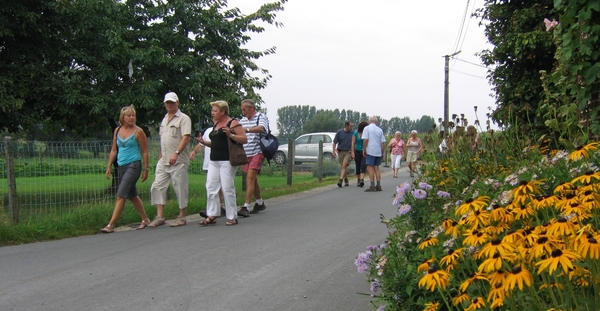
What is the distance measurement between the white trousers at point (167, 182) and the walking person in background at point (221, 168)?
38 centimetres

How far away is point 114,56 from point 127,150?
4.94 meters

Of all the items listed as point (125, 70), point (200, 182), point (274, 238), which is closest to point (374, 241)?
point (274, 238)

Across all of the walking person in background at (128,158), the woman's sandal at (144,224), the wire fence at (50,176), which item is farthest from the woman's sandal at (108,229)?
the wire fence at (50,176)

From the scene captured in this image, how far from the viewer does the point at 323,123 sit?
81812 mm

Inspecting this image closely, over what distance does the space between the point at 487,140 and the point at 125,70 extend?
914cm

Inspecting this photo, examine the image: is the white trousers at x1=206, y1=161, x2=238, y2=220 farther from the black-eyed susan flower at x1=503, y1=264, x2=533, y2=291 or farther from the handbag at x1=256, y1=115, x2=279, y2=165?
the black-eyed susan flower at x1=503, y1=264, x2=533, y2=291

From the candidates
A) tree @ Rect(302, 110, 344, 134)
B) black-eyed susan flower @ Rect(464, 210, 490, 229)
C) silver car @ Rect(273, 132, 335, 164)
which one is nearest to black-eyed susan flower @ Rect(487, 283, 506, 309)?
black-eyed susan flower @ Rect(464, 210, 490, 229)

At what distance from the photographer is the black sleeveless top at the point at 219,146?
9.10 meters

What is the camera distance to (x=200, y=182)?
1242 cm

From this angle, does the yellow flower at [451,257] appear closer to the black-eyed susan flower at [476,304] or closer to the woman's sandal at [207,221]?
the black-eyed susan flower at [476,304]

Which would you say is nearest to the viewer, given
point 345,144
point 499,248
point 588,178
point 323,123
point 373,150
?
point 499,248

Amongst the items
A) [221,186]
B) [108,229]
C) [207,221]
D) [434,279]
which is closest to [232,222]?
[207,221]

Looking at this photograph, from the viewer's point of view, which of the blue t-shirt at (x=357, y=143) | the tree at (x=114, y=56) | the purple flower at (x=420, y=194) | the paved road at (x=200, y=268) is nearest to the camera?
the purple flower at (x=420, y=194)

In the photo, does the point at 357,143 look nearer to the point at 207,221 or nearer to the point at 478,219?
the point at 207,221
